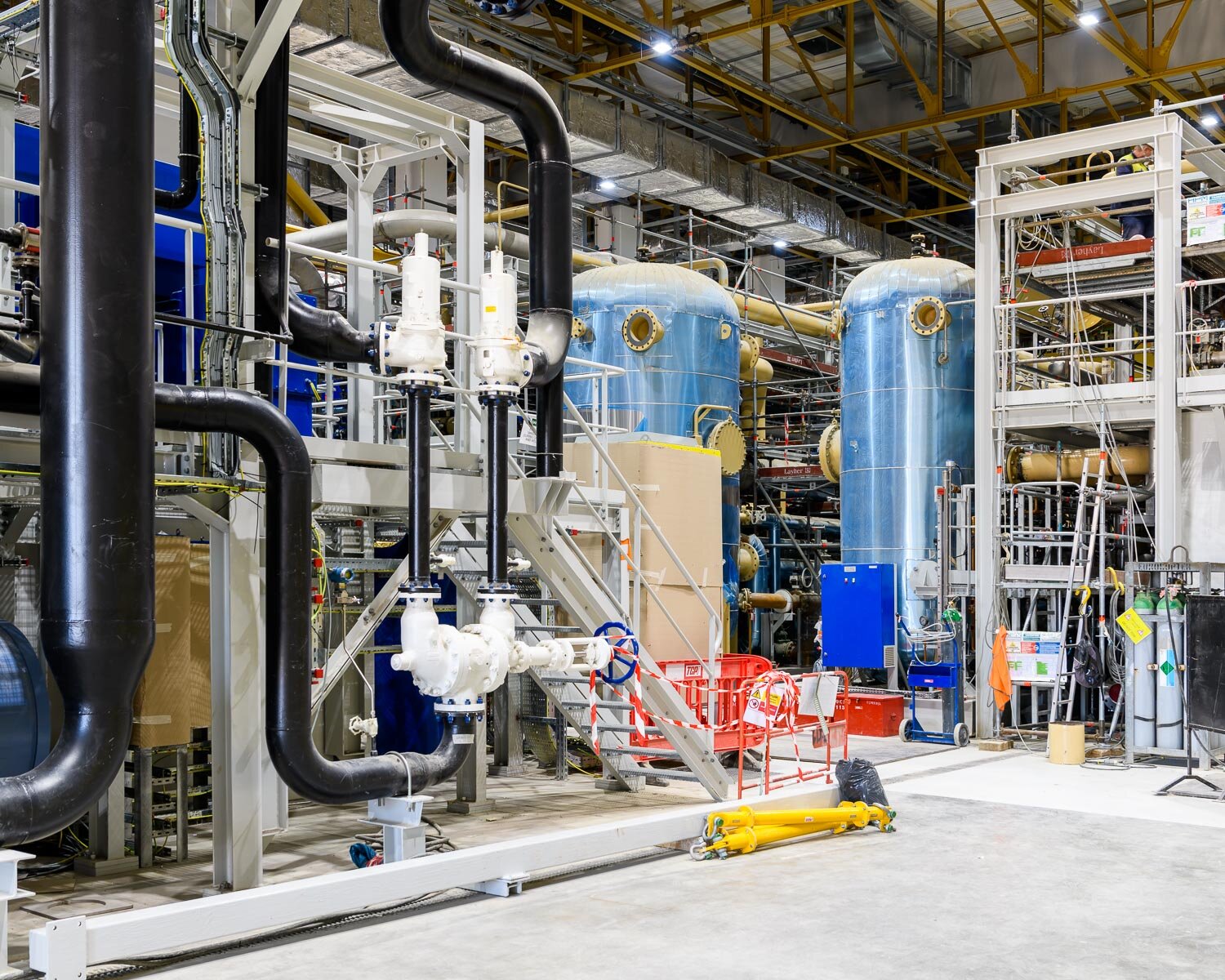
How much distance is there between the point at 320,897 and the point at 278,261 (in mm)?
3905

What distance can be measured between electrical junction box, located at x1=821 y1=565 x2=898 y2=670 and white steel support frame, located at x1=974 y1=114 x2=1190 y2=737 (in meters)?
1.15

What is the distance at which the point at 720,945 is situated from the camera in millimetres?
7047

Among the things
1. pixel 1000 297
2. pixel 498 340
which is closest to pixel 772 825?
pixel 498 340

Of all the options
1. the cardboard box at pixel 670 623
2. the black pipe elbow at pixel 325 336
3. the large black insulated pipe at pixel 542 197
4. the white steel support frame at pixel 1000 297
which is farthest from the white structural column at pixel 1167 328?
the black pipe elbow at pixel 325 336

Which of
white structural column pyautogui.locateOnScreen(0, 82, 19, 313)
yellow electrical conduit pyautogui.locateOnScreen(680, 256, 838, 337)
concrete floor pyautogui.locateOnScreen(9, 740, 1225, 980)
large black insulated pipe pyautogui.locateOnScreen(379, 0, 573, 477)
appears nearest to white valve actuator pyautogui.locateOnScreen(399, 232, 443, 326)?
large black insulated pipe pyautogui.locateOnScreen(379, 0, 573, 477)

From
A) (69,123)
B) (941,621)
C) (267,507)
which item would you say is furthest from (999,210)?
(69,123)

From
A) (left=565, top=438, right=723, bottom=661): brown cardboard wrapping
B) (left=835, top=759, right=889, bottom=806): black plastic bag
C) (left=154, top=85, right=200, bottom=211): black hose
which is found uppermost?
(left=154, top=85, right=200, bottom=211): black hose

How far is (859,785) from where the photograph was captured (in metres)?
10.5

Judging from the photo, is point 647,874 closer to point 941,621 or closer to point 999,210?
point 941,621

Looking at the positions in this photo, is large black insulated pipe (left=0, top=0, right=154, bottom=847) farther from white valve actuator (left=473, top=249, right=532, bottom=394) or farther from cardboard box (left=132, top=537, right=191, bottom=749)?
white valve actuator (left=473, top=249, right=532, bottom=394)

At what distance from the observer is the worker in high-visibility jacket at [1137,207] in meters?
15.8

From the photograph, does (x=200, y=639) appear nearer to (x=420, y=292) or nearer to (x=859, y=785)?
(x=420, y=292)

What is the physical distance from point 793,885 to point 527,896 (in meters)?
1.70

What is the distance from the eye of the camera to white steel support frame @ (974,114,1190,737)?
48.5ft
